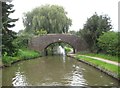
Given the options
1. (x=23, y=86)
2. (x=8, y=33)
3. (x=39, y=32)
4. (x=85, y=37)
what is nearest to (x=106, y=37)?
(x=85, y=37)

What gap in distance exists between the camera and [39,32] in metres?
47.6

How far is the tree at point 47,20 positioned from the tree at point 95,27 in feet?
25.2

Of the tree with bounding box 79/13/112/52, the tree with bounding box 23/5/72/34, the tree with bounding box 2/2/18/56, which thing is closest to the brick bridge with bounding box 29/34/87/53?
the tree with bounding box 23/5/72/34

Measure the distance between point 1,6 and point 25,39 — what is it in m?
23.0

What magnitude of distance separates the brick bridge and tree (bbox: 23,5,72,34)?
2.57m

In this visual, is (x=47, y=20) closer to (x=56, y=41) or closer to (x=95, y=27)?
(x=56, y=41)

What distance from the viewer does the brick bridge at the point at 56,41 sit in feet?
155

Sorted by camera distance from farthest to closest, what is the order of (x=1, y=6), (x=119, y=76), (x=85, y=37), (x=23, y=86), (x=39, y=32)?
(x=39, y=32)
(x=85, y=37)
(x=1, y=6)
(x=119, y=76)
(x=23, y=86)

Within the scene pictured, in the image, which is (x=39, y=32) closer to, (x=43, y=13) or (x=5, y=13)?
(x=43, y=13)

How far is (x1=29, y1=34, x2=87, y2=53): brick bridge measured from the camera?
47.3m

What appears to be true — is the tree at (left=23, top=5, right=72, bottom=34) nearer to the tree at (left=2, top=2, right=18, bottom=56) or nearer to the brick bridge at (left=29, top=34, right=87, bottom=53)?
the brick bridge at (left=29, top=34, right=87, bottom=53)

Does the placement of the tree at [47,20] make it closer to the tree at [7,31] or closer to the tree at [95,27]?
the tree at [95,27]

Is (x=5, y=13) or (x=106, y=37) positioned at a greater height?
(x=5, y=13)

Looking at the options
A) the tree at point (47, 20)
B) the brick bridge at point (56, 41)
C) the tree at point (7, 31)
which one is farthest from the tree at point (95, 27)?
the tree at point (7, 31)
